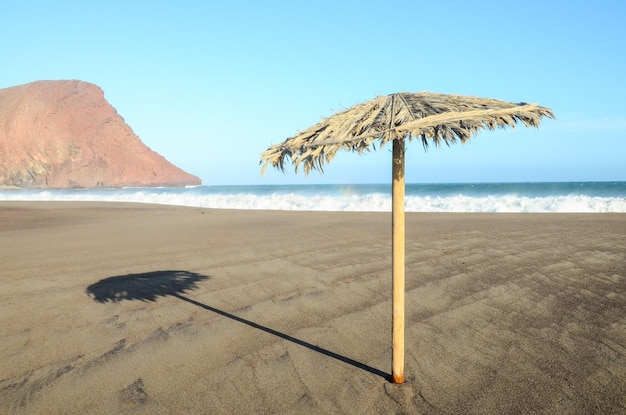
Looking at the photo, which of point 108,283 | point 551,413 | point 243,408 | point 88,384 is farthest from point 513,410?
point 108,283

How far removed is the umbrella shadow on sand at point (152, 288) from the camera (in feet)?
18.7

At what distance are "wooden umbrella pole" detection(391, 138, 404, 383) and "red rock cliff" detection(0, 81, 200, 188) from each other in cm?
10608

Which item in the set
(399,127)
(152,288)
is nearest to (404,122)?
(399,127)

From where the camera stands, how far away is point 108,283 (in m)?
7.02

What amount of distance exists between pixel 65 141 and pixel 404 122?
110083 mm

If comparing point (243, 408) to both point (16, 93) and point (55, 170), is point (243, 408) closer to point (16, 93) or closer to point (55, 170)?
point (55, 170)

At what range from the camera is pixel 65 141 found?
95312 millimetres

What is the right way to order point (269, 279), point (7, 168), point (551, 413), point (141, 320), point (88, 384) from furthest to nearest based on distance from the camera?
point (7, 168), point (269, 279), point (141, 320), point (88, 384), point (551, 413)

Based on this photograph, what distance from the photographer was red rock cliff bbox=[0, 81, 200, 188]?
92750 millimetres

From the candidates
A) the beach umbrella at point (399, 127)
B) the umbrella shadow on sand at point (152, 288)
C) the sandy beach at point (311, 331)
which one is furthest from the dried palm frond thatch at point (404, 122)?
the umbrella shadow on sand at point (152, 288)

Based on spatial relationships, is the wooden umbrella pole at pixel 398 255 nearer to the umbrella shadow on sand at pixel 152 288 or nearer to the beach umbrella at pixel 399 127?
the beach umbrella at pixel 399 127

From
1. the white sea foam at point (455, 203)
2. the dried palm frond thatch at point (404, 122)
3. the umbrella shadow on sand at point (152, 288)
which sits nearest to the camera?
the dried palm frond thatch at point (404, 122)

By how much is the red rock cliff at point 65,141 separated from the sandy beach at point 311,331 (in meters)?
99.2

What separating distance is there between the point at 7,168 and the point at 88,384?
110822mm
